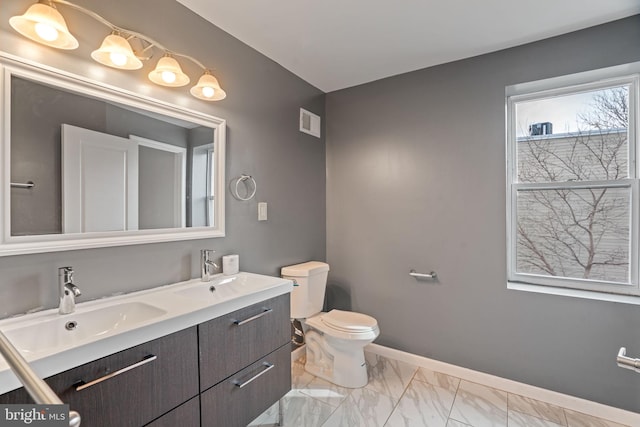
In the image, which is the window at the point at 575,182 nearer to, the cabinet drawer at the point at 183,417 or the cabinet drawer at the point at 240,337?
the cabinet drawer at the point at 240,337

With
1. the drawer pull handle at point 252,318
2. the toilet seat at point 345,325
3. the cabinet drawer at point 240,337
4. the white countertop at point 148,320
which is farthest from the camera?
the toilet seat at point 345,325

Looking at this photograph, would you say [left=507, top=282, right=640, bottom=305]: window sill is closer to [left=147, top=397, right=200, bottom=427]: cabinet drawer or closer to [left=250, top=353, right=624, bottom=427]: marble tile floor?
[left=250, top=353, right=624, bottom=427]: marble tile floor

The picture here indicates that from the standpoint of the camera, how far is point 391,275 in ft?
8.51

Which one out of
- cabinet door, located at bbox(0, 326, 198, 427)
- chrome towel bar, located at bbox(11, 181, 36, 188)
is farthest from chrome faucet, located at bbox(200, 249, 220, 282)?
chrome towel bar, located at bbox(11, 181, 36, 188)

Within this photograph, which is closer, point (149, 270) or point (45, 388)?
point (45, 388)

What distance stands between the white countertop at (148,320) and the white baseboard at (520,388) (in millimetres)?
1372

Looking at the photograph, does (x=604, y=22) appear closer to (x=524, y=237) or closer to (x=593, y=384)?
(x=524, y=237)

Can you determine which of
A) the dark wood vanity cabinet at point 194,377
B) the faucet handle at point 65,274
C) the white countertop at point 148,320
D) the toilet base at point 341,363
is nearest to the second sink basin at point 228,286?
the white countertop at point 148,320

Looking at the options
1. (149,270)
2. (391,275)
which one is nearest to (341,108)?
(391,275)

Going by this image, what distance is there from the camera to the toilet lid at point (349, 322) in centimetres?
212

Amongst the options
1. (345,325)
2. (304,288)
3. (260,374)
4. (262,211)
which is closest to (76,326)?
(260,374)

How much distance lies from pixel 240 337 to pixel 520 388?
1.95 metres

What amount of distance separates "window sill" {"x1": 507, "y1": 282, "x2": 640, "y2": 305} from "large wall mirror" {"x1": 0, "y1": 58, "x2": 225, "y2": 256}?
2113 mm

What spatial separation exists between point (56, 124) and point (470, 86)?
2485mm
